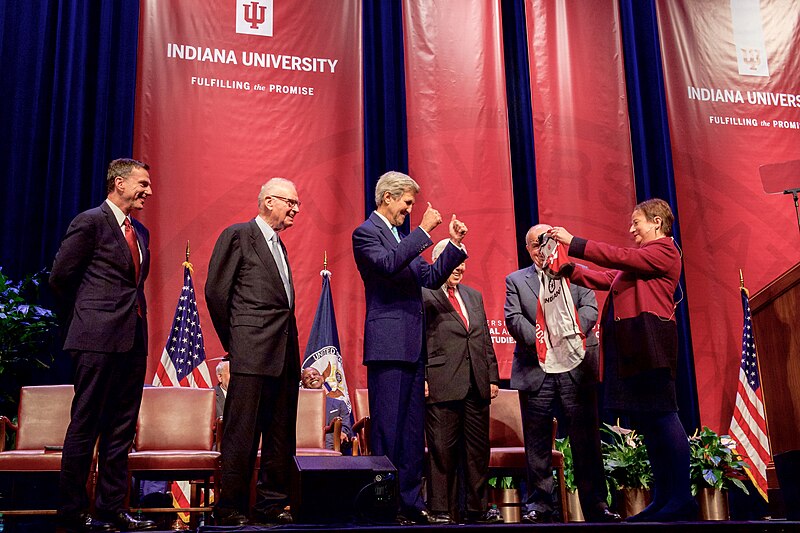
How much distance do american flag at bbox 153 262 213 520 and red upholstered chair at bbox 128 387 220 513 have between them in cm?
63

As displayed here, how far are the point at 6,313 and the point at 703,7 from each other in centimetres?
601

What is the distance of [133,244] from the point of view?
3.40m

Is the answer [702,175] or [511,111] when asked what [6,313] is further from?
[702,175]

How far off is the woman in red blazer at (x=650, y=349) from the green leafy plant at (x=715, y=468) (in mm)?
2086

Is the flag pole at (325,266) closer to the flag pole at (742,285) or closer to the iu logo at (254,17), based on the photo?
the iu logo at (254,17)

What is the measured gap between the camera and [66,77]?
568cm

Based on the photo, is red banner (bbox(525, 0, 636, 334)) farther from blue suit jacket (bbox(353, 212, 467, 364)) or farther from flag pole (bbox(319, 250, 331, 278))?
blue suit jacket (bbox(353, 212, 467, 364))

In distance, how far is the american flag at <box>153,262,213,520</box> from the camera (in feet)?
16.9

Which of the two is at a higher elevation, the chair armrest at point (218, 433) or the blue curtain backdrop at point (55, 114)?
the blue curtain backdrop at point (55, 114)

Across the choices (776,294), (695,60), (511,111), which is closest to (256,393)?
(776,294)

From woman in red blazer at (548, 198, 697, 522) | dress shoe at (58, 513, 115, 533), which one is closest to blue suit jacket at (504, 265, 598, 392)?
woman in red blazer at (548, 198, 697, 522)

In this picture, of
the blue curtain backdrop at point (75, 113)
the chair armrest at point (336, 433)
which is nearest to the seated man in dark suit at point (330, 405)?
the chair armrest at point (336, 433)

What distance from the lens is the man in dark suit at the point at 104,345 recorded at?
306 centimetres

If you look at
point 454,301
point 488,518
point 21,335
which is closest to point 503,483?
point 488,518
